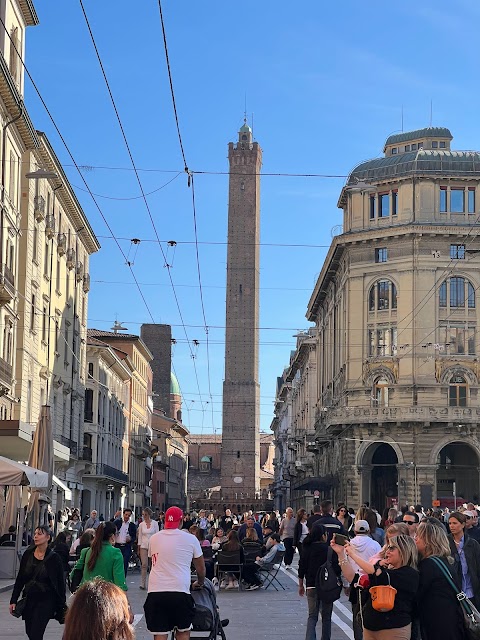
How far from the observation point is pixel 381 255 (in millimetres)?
68375

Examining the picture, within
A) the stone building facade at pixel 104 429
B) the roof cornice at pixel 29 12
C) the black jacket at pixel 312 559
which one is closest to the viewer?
the black jacket at pixel 312 559

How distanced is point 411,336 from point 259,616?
47999 mm

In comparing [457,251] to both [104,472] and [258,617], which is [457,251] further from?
[258,617]

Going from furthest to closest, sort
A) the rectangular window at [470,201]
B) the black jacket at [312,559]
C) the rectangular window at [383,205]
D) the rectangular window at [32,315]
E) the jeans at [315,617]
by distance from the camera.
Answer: the rectangular window at [383,205] < the rectangular window at [470,201] < the rectangular window at [32,315] < the black jacket at [312,559] < the jeans at [315,617]

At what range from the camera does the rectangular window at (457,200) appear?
67812 mm

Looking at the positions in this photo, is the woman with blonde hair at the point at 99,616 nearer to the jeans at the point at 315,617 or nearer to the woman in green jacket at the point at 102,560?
the woman in green jacket at the point at 102,560

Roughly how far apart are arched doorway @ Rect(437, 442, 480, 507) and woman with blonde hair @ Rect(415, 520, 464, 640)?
5753cm

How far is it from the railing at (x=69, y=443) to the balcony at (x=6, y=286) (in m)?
15.0

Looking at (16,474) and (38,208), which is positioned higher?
(38,208)

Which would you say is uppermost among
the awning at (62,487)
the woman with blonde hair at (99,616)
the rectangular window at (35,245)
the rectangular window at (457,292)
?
the rectangular window at (457,292)

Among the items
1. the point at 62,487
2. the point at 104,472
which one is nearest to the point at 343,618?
the point at 62,487

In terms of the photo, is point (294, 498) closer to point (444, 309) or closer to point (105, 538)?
point (444, 309)

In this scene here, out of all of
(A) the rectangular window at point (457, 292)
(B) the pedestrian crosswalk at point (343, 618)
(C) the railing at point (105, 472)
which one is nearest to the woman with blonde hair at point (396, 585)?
(B) the pedestrian crosswalk at point (343, 618)

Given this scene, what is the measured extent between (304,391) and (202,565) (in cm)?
9166
